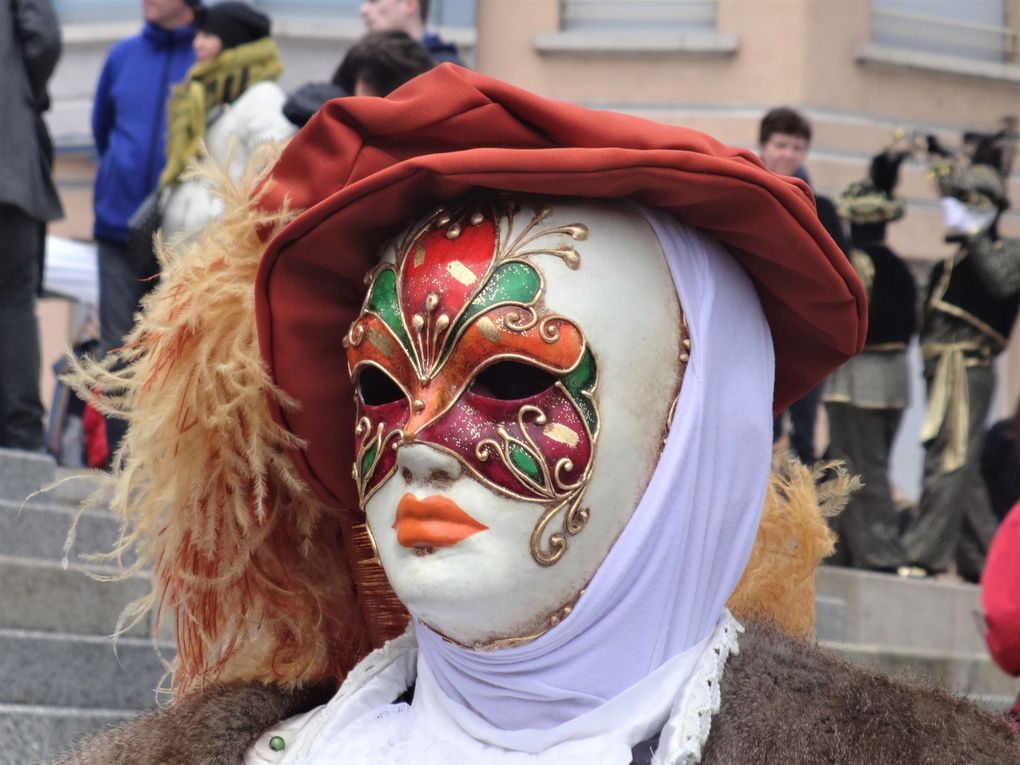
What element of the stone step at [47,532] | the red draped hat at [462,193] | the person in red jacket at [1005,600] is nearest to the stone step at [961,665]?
the person in red jacket at [1005,600]

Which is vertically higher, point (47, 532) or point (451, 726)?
point (451, 726)

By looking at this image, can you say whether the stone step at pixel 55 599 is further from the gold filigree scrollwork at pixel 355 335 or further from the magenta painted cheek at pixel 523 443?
the magenta painted cheek at pixel 523 443

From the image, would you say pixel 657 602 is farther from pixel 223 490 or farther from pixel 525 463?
pixel 223 490

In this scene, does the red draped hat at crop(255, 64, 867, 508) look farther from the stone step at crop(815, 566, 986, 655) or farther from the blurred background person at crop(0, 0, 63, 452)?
the stone step at crop(815, 566, 986, 655)

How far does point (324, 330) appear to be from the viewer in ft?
10.1

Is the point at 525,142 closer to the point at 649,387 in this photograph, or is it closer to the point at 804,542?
the point at 649,387

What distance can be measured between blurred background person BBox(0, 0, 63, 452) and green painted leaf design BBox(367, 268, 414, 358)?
3.06 meters

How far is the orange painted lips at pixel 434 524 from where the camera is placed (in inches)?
106

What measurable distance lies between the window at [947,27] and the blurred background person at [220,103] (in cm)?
820

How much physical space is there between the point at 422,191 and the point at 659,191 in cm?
36

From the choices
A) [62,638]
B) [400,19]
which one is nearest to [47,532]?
[62,638]

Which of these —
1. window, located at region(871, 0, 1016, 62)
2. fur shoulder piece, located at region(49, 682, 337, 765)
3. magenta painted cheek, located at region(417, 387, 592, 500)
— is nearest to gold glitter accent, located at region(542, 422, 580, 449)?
magenta painted cheek, located at region(417, 387, 592, 500)

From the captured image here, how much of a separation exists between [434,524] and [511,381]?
240 millimetres

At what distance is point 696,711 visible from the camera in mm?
2613
